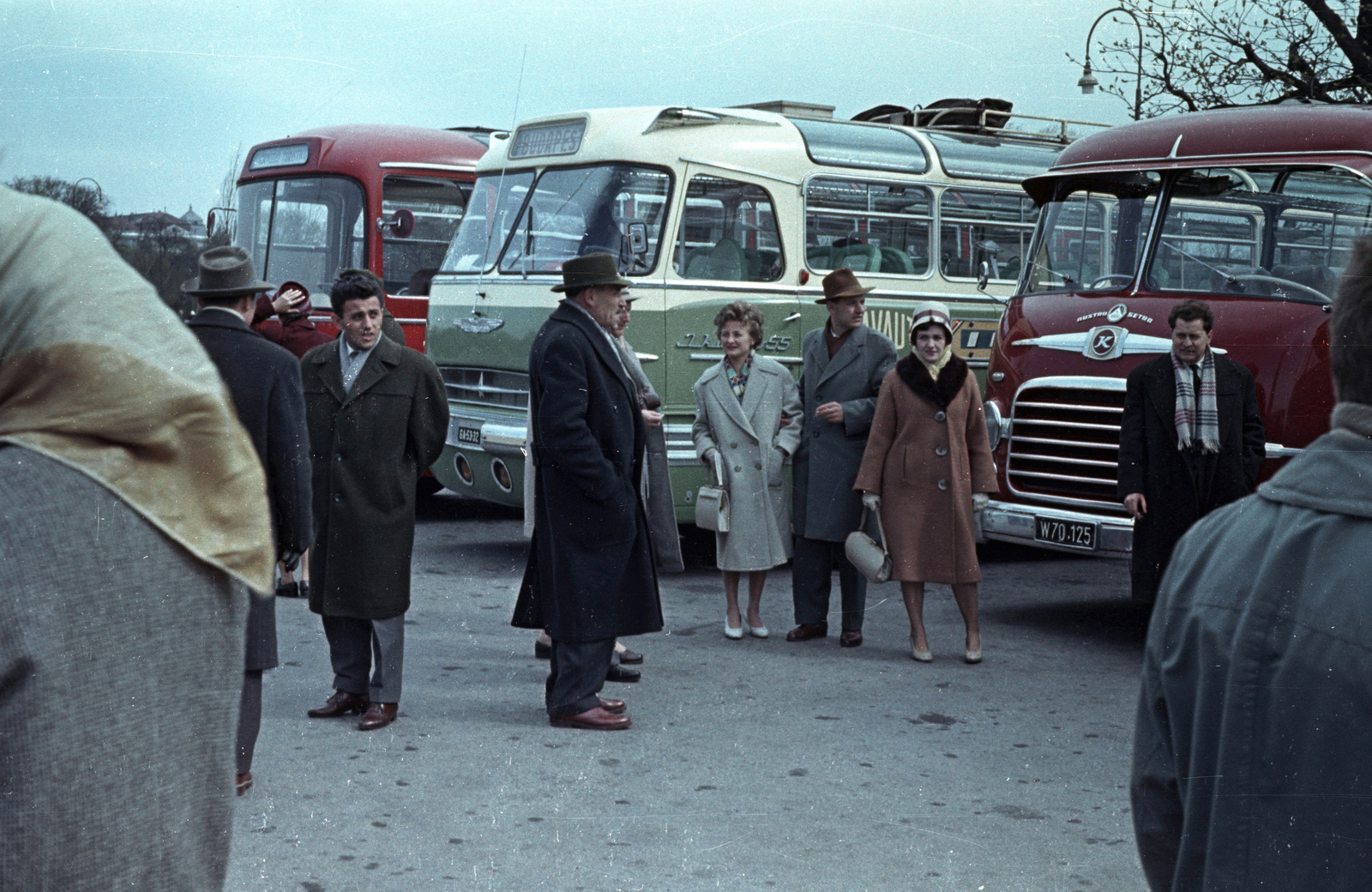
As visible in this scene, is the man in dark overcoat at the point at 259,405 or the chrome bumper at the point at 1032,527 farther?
the chrome bumper at the point at 1032,527

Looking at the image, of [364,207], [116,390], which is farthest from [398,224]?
[116,390]

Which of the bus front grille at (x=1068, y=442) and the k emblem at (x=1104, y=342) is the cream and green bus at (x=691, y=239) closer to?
the bus front grille at (x=1068, y=442)

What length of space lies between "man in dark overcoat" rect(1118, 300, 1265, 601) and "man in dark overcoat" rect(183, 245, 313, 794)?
13.2 ft

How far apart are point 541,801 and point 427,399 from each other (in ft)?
5.78

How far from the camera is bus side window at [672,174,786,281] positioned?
9914mm

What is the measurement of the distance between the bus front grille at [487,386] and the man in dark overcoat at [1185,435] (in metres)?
4.02

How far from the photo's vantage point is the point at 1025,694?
6.75 metres

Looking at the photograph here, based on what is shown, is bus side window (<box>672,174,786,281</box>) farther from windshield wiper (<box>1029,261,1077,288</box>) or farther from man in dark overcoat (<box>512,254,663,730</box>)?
man in dark overcoat (<box>512,254,663,730</box>)

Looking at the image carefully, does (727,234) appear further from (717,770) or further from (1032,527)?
(717,770)

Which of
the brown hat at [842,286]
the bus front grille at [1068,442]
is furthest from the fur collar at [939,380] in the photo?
the bus front grille at [1068,442]

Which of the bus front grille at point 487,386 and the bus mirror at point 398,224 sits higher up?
the bus mirror at point 398,224

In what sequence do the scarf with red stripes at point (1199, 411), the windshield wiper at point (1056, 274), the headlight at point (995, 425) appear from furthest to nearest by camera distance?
the windshield wiper at point (1056, 274)
the headlight at point (995, 425)
the scarf with red stripes at point (1199, 411)

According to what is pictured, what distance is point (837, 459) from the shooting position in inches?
312

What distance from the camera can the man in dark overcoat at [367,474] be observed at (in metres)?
5.86
